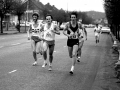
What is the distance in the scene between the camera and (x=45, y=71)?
9.84 m

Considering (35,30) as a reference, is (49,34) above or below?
below

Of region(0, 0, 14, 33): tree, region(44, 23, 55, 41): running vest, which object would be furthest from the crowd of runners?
region(0, 0, 14, 33): tree

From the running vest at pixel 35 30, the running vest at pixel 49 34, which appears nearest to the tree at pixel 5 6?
the running vest at pixel 35 30

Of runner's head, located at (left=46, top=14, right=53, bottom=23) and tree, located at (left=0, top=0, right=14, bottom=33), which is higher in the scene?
tree, located at (left=0, top=0, right=14, bottom=33)

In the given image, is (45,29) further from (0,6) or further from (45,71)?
(0,6)

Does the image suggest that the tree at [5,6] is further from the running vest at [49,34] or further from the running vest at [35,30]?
the running vest at [49,34]

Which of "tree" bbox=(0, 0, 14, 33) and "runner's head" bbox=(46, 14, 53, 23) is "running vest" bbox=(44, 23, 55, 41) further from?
"tree" bbox=(0, 0, 14, 33)

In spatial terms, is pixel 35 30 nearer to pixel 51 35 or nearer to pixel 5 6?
pixel 51 35

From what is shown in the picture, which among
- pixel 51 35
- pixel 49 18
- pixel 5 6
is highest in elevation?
pixel 5 6

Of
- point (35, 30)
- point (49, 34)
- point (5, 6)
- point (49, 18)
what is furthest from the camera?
point (5, 6)

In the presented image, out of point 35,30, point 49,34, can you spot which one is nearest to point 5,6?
point 35,30

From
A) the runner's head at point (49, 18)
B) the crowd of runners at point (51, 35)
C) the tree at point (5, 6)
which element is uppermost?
the tree at point (5, 6)

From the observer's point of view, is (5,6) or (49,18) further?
(5,6)

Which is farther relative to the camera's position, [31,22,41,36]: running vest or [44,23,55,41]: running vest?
[31,22,41,36]: running vest
